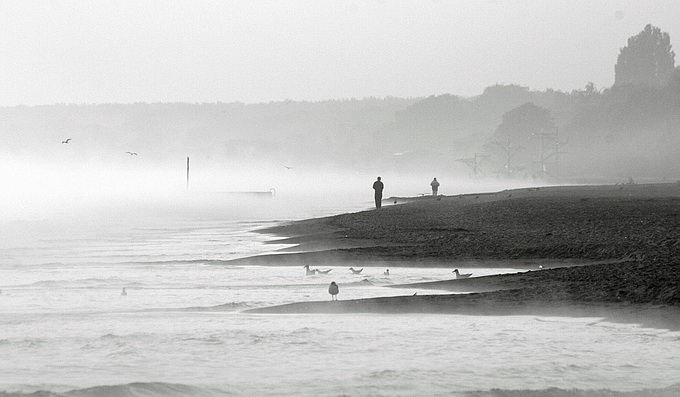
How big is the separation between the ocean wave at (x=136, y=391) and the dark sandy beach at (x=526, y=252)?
5816mm

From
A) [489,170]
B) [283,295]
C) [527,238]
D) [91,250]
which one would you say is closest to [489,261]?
[527,238]

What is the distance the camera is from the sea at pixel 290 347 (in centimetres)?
A: 1158

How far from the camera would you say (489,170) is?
175 metres

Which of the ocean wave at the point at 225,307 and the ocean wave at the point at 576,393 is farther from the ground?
the ocean wave at the point at 225,307

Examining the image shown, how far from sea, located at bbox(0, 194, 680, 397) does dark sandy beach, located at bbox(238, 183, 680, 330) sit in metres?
0.88

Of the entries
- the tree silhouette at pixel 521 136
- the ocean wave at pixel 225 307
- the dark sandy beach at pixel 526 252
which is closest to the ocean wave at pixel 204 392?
the dark sandy beach at pixel 526 252

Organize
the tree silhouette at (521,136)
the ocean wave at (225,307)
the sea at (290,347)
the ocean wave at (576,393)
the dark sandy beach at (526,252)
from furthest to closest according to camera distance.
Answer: the tree silhouette at (521,136) < the ocean wave at (225,307) < the dark sandy beach at (526,252) < the sea at (290,347) < the ocean wave at (576,393)

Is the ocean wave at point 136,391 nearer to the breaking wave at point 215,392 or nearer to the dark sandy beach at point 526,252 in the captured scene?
the breaking wave at point 215,392

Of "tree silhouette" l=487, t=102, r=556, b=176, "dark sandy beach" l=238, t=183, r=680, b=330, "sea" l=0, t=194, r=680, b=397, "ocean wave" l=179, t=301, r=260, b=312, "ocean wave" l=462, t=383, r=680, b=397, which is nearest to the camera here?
"ocean wave" l=462, t=383, r=680, b=397

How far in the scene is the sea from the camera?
1158 cm

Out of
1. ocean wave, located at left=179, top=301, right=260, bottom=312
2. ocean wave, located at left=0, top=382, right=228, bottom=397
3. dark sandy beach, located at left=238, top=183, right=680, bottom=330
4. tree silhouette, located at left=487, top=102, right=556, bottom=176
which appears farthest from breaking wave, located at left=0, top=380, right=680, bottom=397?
tree silhouette, located at left=487, top=102, right=556, bottom=176

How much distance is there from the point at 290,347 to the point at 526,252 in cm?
1253

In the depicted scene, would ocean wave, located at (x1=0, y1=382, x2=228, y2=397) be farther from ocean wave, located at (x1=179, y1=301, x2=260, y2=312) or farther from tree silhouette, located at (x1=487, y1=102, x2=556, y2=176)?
tree silhouette, located at (x1=487, y1=102, x2=556, y2=176)

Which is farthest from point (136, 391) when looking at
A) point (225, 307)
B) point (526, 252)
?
point (526, 252)
